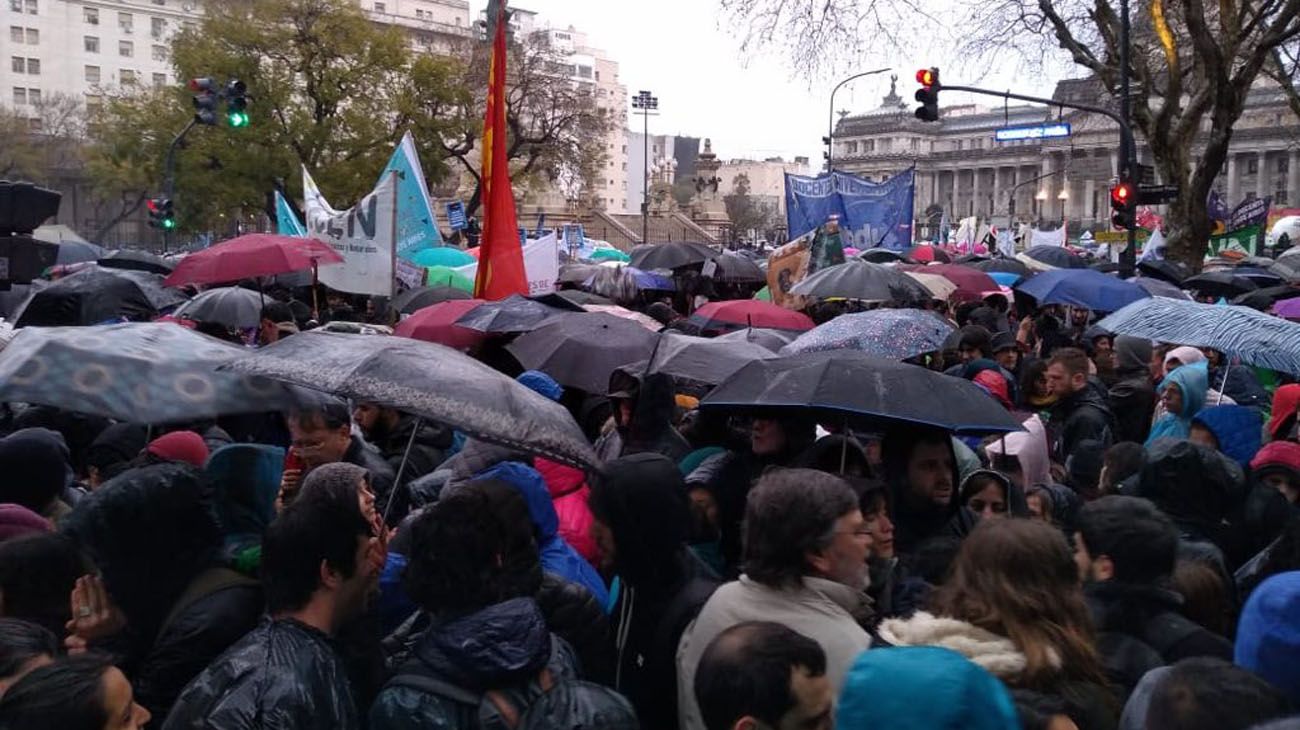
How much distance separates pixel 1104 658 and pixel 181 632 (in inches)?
→ 94.2

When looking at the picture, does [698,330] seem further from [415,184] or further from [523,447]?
[523,447]

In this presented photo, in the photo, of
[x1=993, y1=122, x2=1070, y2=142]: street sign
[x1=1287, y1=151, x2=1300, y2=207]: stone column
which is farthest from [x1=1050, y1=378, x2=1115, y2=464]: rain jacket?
[x1=1287, y1=151, x2=1300, y2=207]: stone column

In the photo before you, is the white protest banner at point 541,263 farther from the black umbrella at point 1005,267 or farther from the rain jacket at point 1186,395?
the black umbrella at point 1005,267

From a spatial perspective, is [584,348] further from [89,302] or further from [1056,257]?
[1056,257]

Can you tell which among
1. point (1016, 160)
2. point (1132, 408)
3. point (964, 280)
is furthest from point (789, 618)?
point (1016, 160)

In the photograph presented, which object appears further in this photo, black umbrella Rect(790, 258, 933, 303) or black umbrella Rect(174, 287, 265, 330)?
black umbrella Rect(174, 287, 265, 330)

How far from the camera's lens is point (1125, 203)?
54.5 feet

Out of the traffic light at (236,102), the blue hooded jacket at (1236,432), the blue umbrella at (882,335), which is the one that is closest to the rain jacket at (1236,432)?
the blue hooded jacket at (1236,432)

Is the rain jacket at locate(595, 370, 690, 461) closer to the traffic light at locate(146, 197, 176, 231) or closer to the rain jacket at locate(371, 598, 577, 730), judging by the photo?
the rain jacket at locate(371, 598, 577, 730)

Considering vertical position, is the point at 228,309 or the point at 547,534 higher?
the point at 228,309

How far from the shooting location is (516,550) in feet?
9.96

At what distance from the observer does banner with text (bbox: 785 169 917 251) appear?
1670 cm

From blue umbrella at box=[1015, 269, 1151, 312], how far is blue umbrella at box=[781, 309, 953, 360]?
3.53 meters

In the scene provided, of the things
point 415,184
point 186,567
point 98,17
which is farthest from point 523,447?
point 98,17
